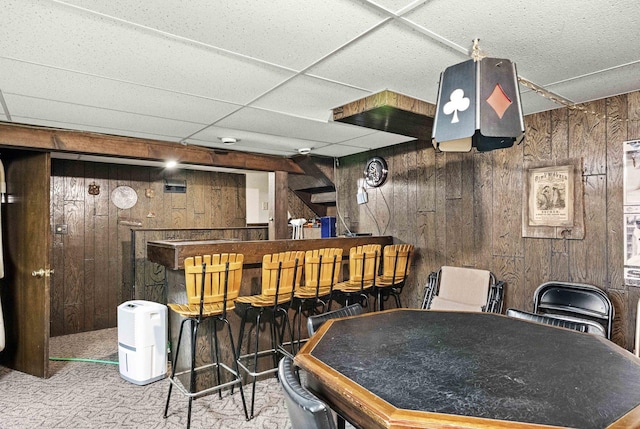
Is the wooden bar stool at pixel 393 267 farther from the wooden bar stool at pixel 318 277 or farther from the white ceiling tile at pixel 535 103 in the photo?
the white ceiling tile at pixel 535 103

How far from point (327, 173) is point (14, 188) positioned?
3.55 meters

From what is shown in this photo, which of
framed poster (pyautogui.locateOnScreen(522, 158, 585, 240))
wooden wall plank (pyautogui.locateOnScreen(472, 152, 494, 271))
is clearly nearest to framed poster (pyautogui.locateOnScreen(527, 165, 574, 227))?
framed poster (pyautogui.locateOnScreen(522, 158, 585, 240))

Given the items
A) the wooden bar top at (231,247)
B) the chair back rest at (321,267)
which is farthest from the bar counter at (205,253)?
the chair back rest at (321,267)

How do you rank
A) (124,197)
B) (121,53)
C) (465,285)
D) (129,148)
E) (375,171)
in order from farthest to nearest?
(124,197)
(375,171)
(129,148)
(465,285)
(121,53)

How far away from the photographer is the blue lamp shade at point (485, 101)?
167 cm

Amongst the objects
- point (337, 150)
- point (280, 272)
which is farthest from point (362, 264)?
point (337, 150)

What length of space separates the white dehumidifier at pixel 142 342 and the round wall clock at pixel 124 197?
241 cm

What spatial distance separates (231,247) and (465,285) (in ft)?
7.08

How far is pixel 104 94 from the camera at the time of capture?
261 centimetres

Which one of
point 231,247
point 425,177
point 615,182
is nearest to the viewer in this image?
point 615,182

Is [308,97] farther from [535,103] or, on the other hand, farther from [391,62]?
[535,103]

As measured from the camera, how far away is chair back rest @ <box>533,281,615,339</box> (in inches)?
105

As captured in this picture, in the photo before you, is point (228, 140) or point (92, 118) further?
point (228, 140)

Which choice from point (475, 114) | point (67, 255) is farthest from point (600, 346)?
point (67, 255)
